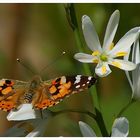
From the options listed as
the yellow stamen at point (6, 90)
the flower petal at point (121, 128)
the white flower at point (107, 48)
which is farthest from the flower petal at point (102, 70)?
the yellow stamen at point (6, 90)

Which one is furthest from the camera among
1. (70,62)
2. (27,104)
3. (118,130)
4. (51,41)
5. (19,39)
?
(19,39)

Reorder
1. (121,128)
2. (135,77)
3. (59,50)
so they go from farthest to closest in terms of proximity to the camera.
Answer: (59,50) < (135,77) < (121,128)

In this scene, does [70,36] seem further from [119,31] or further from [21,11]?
[21,11]

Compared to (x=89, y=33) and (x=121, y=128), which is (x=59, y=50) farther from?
(x=121, y=128)

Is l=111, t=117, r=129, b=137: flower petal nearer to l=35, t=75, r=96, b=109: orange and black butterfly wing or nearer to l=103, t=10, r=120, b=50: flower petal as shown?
l=35, t=75, r=96, b=109: orange and black butterfly wing

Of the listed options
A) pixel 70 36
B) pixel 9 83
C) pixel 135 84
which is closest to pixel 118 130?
pixel 135 84

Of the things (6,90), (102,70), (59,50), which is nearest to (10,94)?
(6,90)

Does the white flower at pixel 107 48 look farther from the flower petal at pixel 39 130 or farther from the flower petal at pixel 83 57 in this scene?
the flower petal at pixel 39 130
